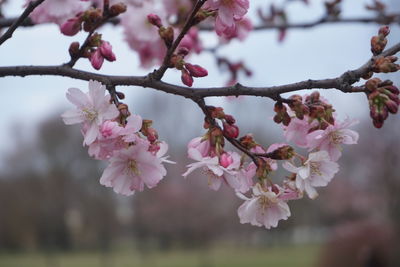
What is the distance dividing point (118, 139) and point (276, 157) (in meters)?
0.41

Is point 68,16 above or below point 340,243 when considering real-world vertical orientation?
above

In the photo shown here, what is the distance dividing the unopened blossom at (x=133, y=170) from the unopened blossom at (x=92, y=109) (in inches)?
3.4

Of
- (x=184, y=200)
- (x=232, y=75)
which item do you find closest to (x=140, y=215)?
(x=184, y=200)

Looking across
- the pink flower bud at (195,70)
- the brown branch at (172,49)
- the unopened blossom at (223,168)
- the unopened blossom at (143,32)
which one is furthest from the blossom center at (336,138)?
the unopened blossom at (143,32)

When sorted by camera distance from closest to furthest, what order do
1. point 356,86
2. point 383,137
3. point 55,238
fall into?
1. point 356,86
2. point 383,137
3. point 55,238

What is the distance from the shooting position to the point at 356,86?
1197 millimetres

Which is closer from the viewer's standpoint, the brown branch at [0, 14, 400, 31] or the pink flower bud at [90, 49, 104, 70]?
the pink flower bud at [90, 49, 104, 70]

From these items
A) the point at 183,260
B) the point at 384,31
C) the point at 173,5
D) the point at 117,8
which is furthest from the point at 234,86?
the point at 183,260

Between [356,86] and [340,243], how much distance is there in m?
11.0

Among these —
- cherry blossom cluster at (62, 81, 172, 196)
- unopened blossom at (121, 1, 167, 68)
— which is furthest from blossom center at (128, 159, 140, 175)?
unopened blossom at (121, 1, 167, 68)

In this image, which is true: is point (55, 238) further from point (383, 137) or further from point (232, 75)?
point (232, 75)

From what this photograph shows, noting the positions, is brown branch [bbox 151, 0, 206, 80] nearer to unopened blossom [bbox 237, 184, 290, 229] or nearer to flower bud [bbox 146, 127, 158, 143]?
flower bud [bbox 146, 127, 158, 143]

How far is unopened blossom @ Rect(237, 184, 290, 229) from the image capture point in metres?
1.31

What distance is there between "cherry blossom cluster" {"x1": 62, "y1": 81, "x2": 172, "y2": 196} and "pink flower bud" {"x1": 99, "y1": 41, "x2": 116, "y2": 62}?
18 centimetres
